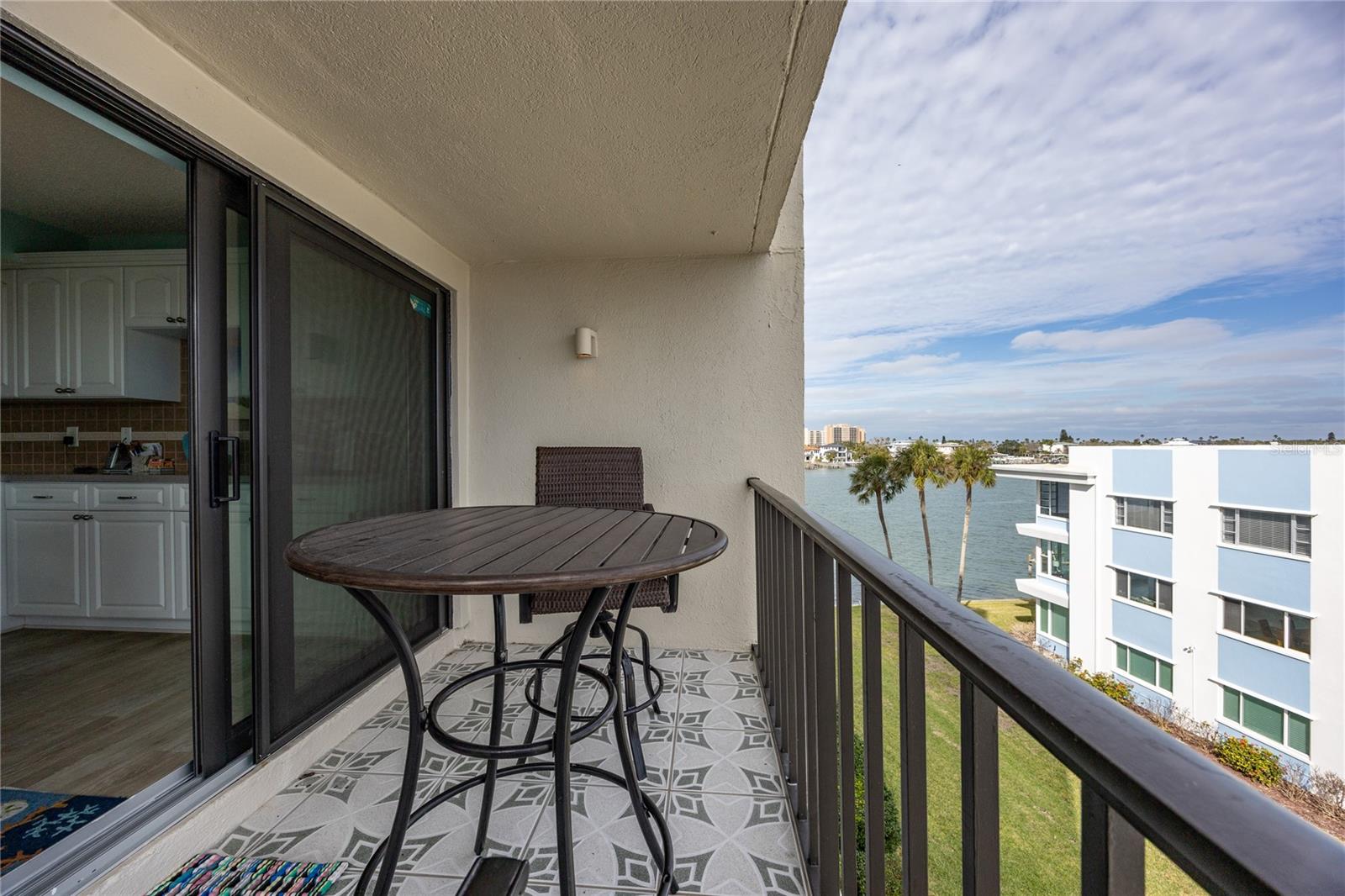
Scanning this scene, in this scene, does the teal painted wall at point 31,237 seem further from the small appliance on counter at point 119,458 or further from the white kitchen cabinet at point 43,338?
the small appliance on counter at point 119,458

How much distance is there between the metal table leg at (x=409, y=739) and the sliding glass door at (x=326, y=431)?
95 cm

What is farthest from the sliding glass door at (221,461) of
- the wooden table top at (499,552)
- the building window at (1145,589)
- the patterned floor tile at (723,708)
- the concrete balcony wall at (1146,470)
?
the building window at (1145,589)

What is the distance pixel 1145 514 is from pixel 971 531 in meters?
9.78

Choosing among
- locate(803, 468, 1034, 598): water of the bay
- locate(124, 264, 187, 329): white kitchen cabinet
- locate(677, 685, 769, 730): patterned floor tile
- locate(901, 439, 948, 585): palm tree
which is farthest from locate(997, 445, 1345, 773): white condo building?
locate(124, 264, 187, 329): white kitchen cabinet

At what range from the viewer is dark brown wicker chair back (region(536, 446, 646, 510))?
2.89 m

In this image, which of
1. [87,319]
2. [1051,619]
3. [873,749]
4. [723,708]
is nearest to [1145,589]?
[1051,619]

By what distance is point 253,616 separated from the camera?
1827 mm

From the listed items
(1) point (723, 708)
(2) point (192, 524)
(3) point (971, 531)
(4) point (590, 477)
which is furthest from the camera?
(3) point (971, 531)

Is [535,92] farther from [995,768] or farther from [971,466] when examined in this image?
[971,466]

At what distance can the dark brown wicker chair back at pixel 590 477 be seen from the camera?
2887 millimetres

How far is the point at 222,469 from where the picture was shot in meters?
1.73

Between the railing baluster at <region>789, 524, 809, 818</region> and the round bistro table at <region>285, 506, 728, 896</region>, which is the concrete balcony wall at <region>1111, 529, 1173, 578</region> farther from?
the round bistro table at <region>285, 506, 728, 896</region>

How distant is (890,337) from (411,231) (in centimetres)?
2786

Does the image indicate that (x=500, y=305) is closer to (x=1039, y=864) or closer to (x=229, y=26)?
(x=229, y=26)
